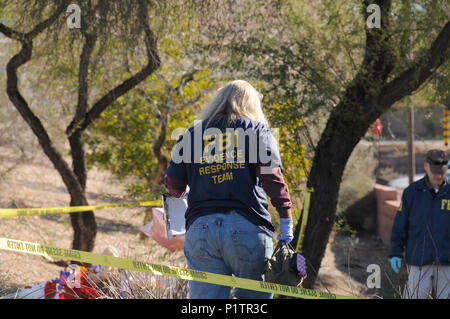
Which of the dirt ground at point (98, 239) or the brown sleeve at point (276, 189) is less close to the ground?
the brown sleeve at point (276, 189)

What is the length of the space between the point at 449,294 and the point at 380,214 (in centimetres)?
857

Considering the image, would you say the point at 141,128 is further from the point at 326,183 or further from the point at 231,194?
the point at 231,194

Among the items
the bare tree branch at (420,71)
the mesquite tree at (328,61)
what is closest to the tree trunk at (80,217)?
the mesquite tree at (328,61)

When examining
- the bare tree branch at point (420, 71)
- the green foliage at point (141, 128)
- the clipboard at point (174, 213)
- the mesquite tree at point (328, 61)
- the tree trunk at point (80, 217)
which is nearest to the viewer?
the clipboard at point (174, 213)

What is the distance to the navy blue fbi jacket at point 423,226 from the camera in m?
4.50

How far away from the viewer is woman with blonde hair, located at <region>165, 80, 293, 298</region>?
3.15m

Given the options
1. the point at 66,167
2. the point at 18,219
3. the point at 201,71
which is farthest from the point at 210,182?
the point at 18,219

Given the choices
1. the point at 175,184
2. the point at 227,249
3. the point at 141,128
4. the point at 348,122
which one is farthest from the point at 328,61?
the point at 141,128

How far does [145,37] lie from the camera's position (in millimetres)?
6566

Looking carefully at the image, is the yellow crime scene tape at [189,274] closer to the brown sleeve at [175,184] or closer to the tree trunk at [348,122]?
the brown sleeve at [175,184]

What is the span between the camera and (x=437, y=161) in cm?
456

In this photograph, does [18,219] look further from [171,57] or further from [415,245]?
[415,245]

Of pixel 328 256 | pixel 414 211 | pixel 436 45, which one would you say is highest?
pixel 436 45

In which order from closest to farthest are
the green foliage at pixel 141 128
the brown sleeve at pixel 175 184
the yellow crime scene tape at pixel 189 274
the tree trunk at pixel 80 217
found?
the yellow crime scene tape at pixel 189 274 → the brown sleeve at pixel 175 184 → the tree trunk at pixel 80 217 → the green foliage at pixel 141 128
